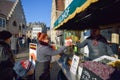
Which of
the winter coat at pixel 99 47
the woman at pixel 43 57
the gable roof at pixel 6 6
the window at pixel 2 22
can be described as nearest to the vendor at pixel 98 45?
the winter coat at pixel 99 47

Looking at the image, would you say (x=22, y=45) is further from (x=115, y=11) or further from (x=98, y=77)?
(x=98, y=77)

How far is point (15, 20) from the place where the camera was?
5012cm

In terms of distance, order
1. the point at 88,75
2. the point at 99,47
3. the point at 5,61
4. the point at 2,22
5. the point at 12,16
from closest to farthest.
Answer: the point at 88,75 → the point at 5,61 → the point at 99,47 → the point at 2,22 → the point at 12,16

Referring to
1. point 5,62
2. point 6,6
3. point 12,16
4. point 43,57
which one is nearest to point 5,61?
point 5,62

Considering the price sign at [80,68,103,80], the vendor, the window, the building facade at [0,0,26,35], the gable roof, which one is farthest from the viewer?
the gable roof

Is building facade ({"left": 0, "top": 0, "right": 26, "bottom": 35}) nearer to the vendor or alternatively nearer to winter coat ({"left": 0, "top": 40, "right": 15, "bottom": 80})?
the vendor

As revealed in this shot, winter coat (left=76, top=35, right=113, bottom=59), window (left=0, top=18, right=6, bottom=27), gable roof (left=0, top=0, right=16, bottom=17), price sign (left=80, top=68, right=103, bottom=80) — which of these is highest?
gable roof (left=0, top=0, right=16, bottom=17)

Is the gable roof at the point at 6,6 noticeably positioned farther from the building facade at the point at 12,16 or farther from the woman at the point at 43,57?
the woman at the point at 43,57

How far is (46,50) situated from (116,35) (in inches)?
171

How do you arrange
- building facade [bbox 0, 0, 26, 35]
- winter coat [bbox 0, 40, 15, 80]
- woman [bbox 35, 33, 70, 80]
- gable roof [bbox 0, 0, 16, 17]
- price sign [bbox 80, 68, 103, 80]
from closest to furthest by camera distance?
price sign [bbox 80, 68, 103, 80]
winter coat [bbox 0, 40, 15, 80]
woman [bbox 35, 33, 70, 80]
building facade [bbox 0, 0, 26, 35]
gable roof [bbox 0, 0, 16, 17]

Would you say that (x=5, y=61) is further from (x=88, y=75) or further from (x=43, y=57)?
(x=88, y=75)

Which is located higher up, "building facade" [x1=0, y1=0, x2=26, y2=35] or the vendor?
"building facade" [x1=0, y1=0, x2=26, y2=35]

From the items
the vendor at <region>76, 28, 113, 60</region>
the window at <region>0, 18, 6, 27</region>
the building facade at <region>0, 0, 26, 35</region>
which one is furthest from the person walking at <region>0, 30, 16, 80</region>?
the building facade at <region>0, 0, 26, 35</region>

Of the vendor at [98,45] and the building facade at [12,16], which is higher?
the building facade at [12,16]
